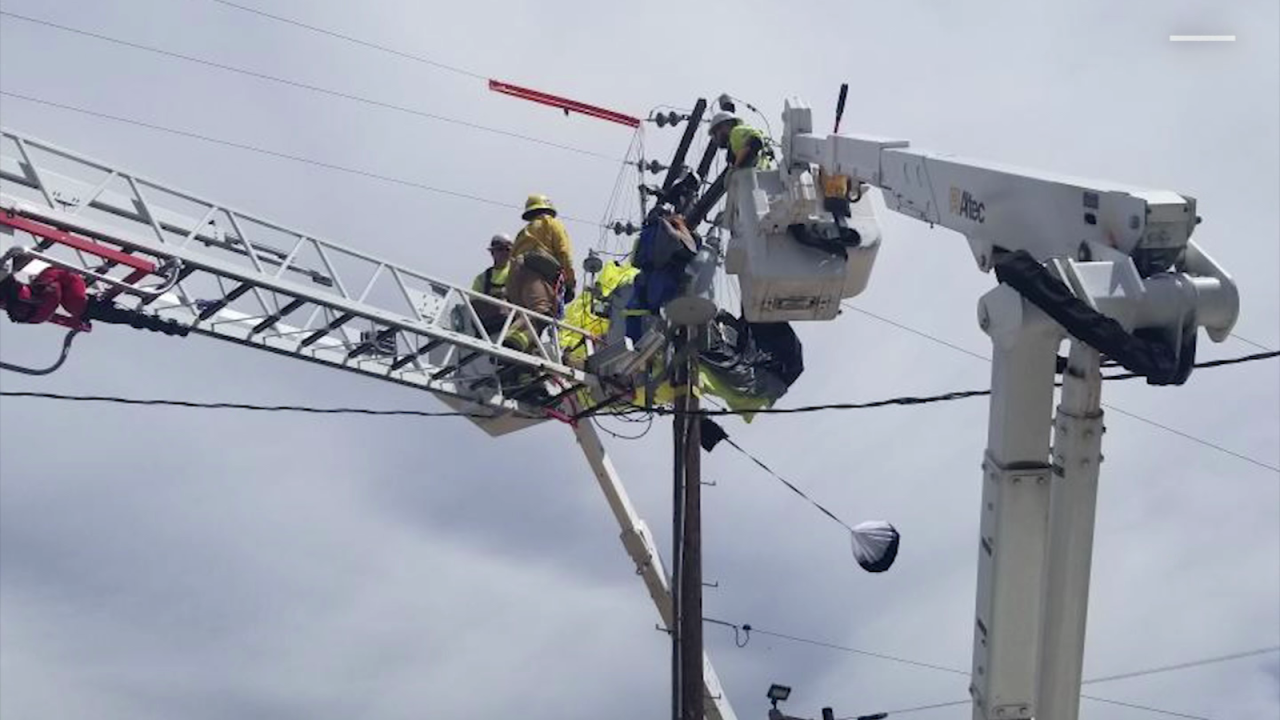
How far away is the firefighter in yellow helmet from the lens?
15.5 m

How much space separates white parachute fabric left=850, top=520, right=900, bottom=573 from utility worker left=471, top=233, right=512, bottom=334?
14.6 feet

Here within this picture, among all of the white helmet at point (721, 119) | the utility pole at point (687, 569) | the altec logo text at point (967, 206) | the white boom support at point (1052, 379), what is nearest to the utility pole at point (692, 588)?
the utility pole at point (687, 569)

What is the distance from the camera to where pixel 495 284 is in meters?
15.8

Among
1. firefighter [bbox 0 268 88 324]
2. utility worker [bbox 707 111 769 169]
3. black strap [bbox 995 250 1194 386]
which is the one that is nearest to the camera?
black strap [bbox 995 250 1194 386]

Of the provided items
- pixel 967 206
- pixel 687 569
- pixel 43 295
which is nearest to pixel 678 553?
pixel 687 569

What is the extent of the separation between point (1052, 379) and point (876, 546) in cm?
A: 501

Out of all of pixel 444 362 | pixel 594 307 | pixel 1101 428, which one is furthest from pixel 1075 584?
pixel 594 307

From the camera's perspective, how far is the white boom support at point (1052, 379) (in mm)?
6523

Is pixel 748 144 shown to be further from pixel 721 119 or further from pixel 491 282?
pixel 491 282

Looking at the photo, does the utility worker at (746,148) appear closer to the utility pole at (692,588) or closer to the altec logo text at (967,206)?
the utility pole at (692,588)

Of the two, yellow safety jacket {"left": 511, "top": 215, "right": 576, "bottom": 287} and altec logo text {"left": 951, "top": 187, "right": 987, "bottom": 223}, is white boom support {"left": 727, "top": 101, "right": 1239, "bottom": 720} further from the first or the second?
yellow safety jacket {"left": 511, "top": 215, "right": 576, "bottom": 287}

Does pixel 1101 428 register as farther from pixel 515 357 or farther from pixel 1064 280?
pixel 515 357

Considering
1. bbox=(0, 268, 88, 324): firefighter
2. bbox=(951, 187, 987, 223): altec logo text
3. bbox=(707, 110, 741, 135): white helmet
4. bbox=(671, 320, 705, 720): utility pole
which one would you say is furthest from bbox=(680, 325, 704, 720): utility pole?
bbox=(951, 187, 987, 223): altec logo text

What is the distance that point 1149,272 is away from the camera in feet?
21.7
